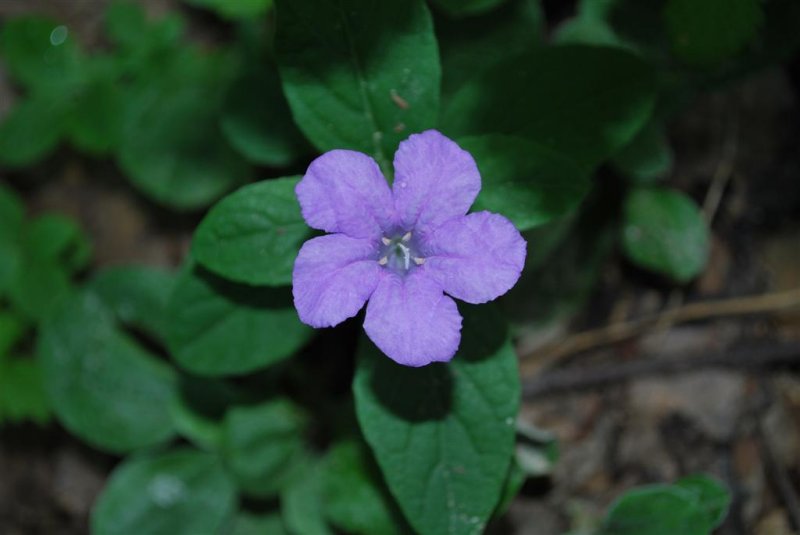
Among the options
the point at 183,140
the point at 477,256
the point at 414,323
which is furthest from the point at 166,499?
the point at 477,256

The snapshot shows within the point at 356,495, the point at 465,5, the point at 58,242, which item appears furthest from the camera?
the point at 58,242

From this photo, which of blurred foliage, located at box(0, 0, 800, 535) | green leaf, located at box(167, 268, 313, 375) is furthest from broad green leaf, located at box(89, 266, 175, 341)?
green leaf, located at box(167, 268, 313, 375)

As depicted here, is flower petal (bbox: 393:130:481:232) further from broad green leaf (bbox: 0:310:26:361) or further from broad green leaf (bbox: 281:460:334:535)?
broad green leaf (bbox: 0:310:26:361)

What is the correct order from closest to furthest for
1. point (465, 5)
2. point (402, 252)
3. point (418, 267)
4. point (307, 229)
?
point (418, 267)
point (402, 252)
point (307, 229)
point (465, 5)

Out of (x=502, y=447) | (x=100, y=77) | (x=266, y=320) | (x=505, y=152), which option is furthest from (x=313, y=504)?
(x=100, y=77)

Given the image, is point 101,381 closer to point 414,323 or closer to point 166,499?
point 166,499

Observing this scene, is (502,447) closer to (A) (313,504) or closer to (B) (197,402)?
(A) (313,504)
